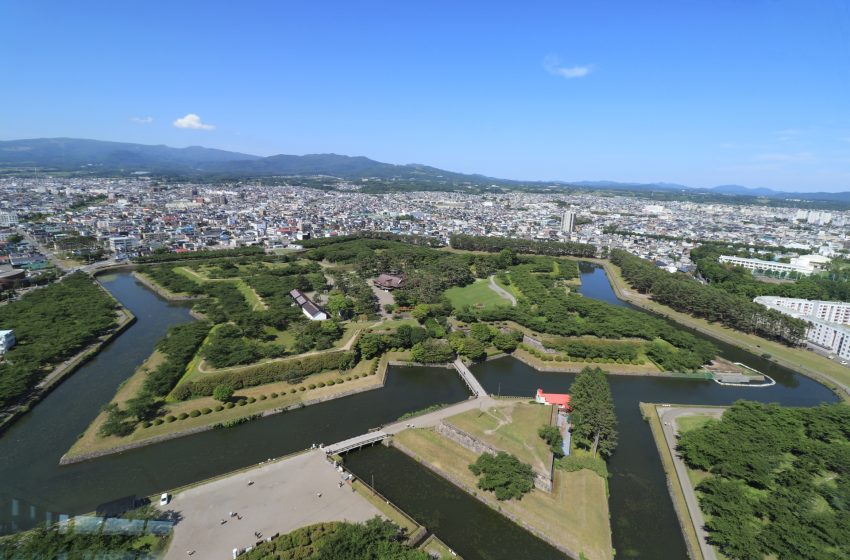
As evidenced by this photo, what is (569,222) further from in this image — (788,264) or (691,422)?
(691,422)

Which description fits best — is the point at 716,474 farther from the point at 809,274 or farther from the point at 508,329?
the point at 809,274

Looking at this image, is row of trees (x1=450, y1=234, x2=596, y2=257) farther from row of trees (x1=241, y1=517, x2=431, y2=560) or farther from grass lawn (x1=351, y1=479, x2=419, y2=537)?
row of trees (x1=241, y1=517, x2=431, y2=560)

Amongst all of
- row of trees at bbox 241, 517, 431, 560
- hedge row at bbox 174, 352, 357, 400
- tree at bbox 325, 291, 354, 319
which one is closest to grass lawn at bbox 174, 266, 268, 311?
tree at bbox 325, 291, 354, 319

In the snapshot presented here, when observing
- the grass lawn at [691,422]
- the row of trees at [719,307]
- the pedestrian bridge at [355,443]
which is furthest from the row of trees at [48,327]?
the row of trees at [719,307]

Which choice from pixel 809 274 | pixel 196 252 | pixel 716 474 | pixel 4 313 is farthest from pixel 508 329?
pixel 809 274

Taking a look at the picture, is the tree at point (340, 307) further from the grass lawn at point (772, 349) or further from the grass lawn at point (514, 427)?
the grass lawn at point (772, 349)

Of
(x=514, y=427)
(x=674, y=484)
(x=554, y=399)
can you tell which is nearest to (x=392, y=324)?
(x=554, y=399)
